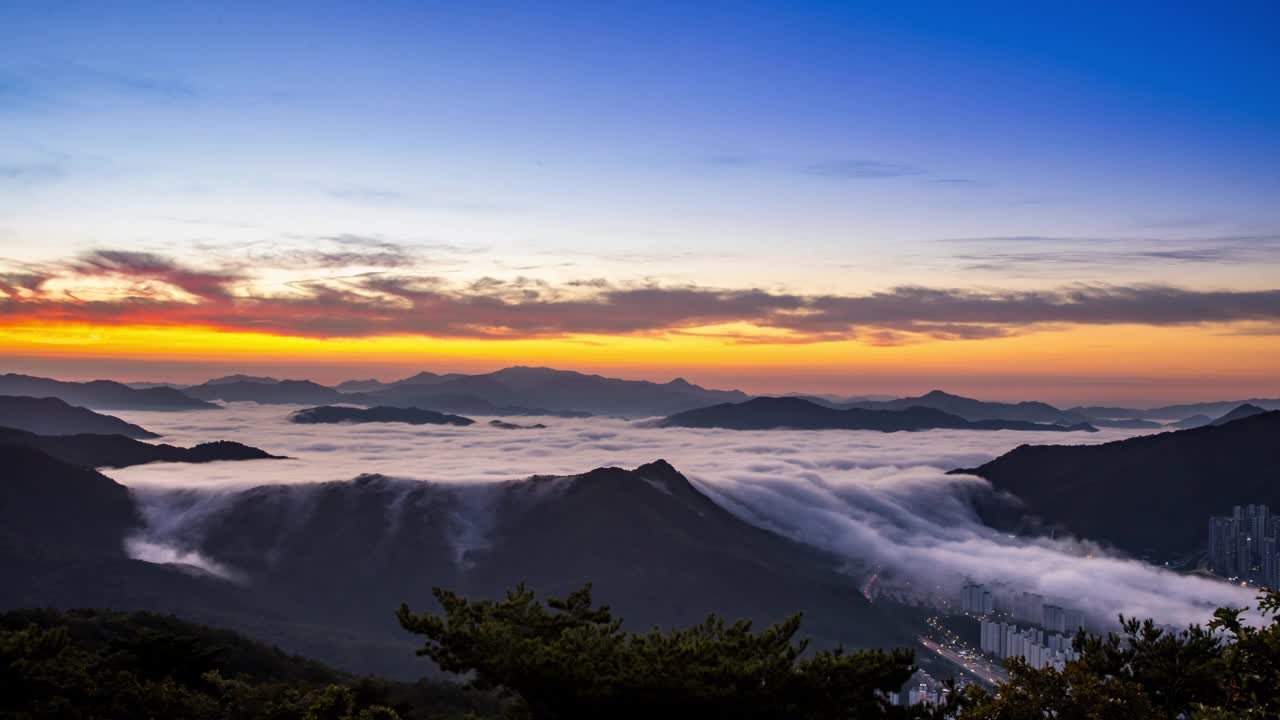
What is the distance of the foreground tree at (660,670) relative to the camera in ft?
64.7

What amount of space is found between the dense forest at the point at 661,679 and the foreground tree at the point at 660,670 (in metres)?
0.04

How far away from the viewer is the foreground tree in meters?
19.7

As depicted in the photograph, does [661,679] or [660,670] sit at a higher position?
[660,670]

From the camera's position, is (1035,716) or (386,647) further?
(386,647)

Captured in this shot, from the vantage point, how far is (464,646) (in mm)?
21109

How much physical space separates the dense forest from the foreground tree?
0.04 m

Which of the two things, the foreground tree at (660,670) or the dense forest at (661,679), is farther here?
the foreground tree at (660,670)

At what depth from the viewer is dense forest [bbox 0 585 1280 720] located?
19.6m

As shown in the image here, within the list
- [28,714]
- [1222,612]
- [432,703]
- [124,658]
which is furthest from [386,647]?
[1222,612]

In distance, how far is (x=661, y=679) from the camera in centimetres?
1958

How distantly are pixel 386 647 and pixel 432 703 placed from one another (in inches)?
4759

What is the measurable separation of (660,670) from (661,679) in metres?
0.20

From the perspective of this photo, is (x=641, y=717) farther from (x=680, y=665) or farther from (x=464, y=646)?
(x=464, y=646)

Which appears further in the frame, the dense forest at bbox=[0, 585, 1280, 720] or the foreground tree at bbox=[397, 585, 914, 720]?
the foreground tree at bbox=[397, 585, 914, 720]
